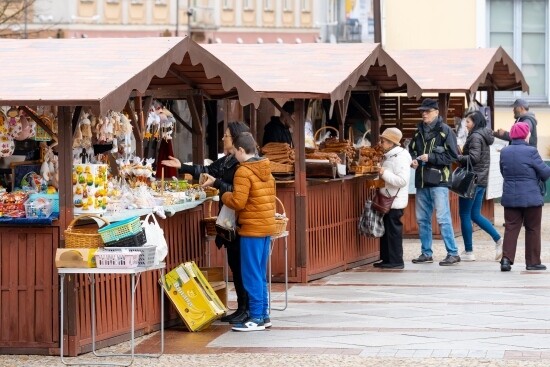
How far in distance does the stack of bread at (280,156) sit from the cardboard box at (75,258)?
5255 millimetres

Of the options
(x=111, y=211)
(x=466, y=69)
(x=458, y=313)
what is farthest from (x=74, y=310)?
(x=466, y=69)

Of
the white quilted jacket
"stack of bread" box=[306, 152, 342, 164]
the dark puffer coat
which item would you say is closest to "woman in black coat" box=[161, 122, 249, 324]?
"stack of bread" box=[306, 152, 342, 164]

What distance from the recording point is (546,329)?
12891 mm

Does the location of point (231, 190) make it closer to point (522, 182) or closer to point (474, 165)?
point (522, 182)

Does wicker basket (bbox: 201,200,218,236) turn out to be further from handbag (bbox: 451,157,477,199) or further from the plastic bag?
handbag (bbox: 451,157,477,199)

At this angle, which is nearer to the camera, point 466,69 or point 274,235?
point 274,235

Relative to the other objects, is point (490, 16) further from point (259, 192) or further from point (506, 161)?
point (259, 192)

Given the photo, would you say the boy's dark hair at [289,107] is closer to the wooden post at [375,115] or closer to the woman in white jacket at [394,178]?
the woman in white jacket at [394,178]

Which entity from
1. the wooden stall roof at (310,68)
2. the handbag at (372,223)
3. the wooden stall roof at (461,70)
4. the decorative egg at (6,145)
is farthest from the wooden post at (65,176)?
the wooden stall roof at (461,70)

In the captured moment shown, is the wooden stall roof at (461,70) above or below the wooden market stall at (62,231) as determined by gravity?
above

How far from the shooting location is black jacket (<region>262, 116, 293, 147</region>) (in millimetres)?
18672

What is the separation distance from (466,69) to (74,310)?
11015mm

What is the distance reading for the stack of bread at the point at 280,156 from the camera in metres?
16.4

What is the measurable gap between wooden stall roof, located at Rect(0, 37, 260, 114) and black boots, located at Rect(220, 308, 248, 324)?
1.78m
